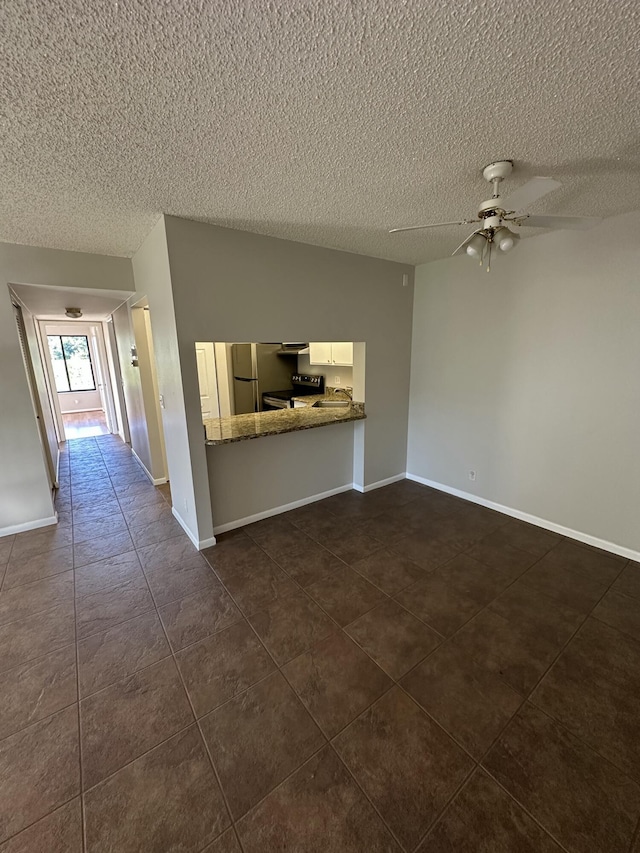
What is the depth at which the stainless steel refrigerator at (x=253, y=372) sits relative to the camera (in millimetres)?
5406

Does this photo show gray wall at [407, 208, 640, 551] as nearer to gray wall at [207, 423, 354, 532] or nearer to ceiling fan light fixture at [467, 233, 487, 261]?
gray wall at [207, 423, 354, 532]

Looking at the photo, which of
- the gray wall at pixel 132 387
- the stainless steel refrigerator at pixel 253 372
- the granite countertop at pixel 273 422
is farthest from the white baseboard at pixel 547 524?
A: the gray wall at pixel 132 387

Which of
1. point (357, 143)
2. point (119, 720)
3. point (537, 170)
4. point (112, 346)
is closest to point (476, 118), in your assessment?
point (357, 143)

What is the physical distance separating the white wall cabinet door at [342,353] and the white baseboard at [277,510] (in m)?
1.62

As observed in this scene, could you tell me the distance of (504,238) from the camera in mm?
1648

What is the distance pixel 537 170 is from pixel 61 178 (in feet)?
8.31

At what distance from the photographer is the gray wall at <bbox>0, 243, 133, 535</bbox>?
2.84m

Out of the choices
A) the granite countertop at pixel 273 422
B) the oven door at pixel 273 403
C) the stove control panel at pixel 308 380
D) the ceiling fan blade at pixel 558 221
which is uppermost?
the ceiling fan blade at pixel 558 221

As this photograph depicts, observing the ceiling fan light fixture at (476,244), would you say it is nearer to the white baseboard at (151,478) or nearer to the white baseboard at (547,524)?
the white baseboard at (547,524)

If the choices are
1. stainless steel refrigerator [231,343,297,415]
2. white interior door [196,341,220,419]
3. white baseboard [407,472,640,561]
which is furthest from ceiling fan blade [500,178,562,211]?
white interior door [196,341,220,419]

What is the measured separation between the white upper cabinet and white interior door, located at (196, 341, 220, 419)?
1672 millimetres

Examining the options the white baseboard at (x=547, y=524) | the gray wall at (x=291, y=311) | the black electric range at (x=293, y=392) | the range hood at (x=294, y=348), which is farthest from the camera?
the black electric range at (x=293, y=392)

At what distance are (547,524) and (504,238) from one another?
2.59 m

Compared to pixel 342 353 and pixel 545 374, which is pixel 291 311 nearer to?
pixel 342 353
